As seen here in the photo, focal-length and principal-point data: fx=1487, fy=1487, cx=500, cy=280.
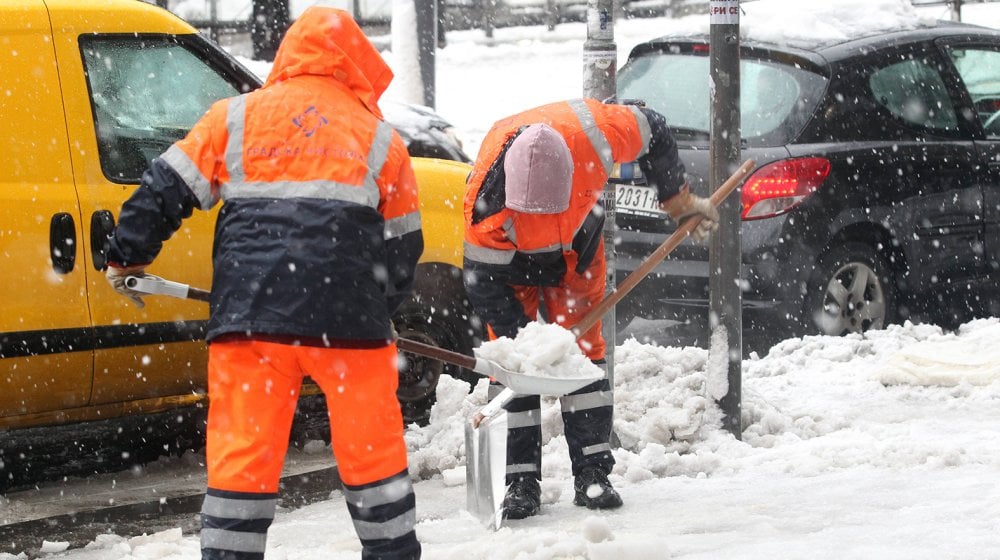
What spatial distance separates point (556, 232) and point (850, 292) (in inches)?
118

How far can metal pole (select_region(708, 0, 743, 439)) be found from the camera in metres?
5.82

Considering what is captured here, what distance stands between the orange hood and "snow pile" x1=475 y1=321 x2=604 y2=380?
35.9 inches

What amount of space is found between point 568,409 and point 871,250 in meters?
2.85

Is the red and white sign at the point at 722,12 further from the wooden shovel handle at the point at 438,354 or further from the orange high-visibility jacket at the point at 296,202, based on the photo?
the orange high-visibility jacket at the point at 296,202

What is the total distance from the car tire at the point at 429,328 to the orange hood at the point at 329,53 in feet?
6.74

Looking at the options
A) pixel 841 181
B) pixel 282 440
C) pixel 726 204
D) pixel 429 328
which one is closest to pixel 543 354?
pixel 282 440

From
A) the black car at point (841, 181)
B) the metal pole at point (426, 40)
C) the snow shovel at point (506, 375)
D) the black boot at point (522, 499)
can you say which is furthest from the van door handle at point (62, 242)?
the metal pole at point (426, 40)

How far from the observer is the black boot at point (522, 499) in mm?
5051

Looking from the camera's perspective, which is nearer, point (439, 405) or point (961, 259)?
point (439, 405)

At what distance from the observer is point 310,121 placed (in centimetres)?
397

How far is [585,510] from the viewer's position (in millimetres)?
5129

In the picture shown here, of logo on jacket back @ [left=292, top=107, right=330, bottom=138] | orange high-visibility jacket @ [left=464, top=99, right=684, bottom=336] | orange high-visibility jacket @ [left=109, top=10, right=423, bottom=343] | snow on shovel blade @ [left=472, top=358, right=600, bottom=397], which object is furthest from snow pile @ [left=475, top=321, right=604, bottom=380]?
logo on jacket back @ [left=292, top=107, right=330, bottom=138]

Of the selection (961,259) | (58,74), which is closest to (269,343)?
(58,74)

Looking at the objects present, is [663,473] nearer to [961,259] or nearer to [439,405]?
[439,405]
